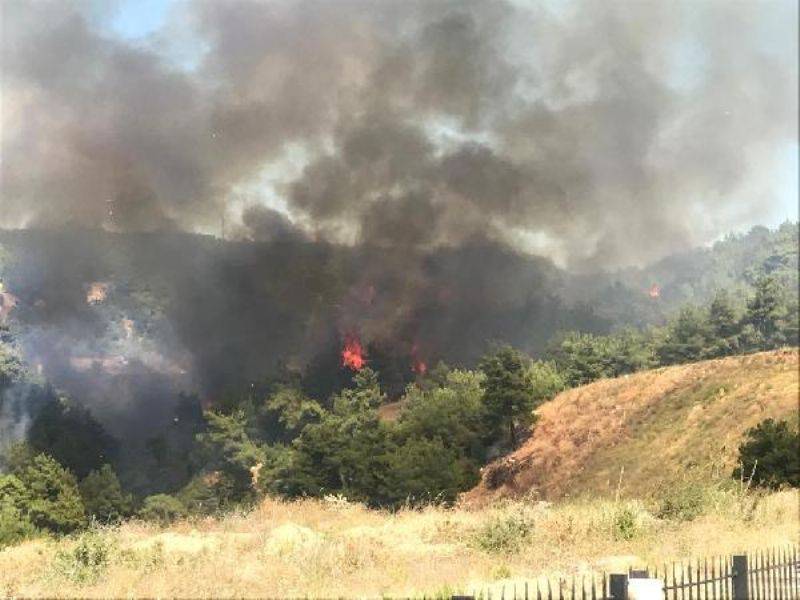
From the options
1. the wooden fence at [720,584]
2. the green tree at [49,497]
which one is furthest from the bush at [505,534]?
the green tree at [49,497]

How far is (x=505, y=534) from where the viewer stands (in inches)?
639

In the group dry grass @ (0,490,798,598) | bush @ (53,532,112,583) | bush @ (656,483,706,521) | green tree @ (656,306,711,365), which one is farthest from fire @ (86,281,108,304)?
green tree @ (656,306,711,365)

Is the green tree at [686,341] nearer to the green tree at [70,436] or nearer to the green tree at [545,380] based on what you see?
the green tree at [545,380]

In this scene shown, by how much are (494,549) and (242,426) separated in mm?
25557

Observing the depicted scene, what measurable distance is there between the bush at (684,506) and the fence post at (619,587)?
13159 mm

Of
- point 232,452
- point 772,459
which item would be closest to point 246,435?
point 232,452

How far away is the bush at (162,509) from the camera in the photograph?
32438 mm

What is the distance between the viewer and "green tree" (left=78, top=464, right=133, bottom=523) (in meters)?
31.8

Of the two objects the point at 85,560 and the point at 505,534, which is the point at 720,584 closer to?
the point at 505,534

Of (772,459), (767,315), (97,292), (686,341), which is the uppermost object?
(767,315)

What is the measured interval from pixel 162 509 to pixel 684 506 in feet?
71.3

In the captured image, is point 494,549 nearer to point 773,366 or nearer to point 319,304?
point 773,366

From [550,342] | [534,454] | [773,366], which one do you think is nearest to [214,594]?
[534,454]

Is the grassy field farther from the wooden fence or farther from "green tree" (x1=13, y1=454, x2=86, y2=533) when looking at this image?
"green tree" (x1=13, y1=454, x2=86, y2=533)
